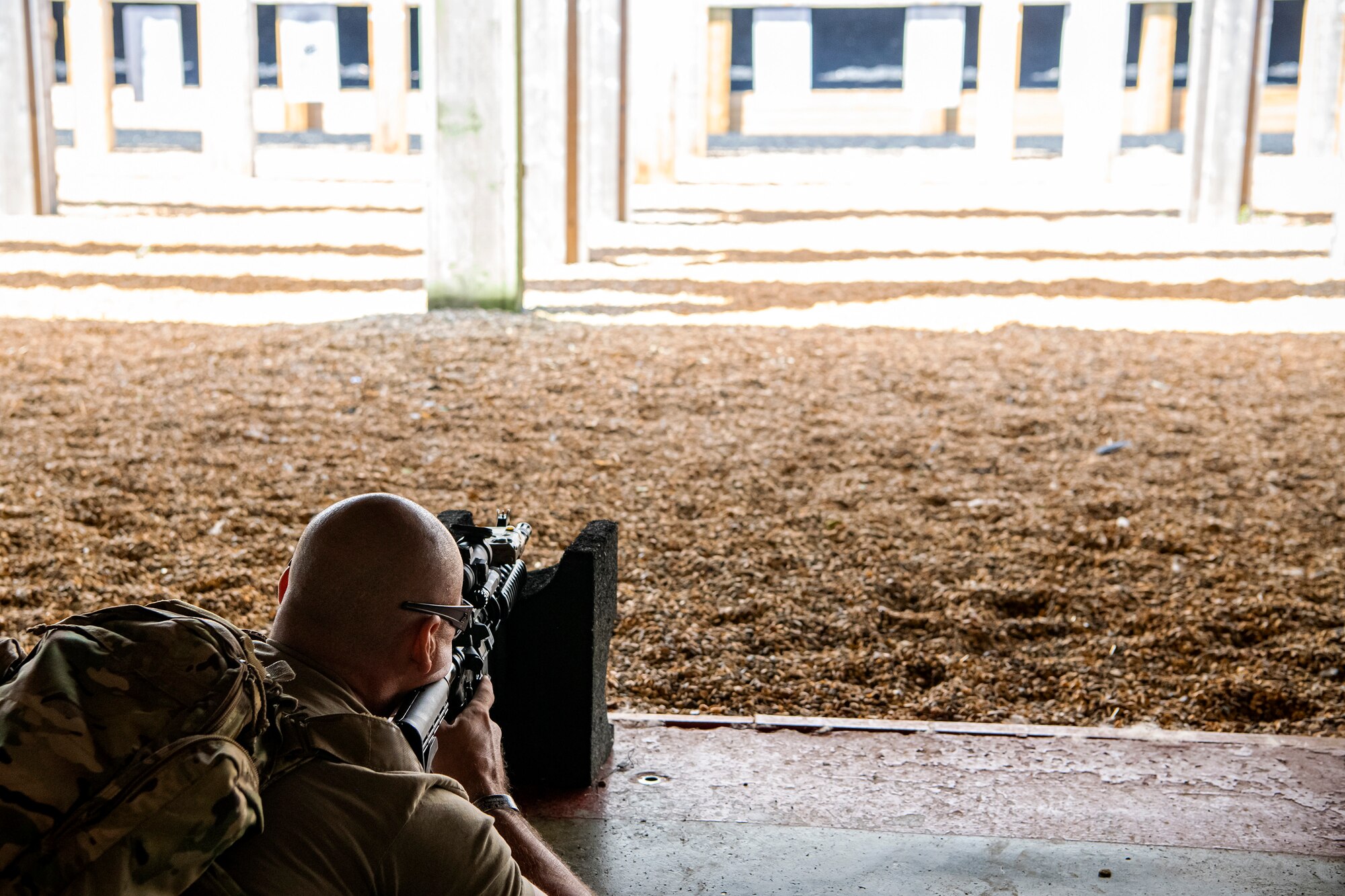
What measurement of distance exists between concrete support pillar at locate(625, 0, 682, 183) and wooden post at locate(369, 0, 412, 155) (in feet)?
21.6

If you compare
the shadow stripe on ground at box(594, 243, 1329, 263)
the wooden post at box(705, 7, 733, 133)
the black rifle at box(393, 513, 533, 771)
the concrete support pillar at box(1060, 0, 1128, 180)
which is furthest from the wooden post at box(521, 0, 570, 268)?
the wooden post at box(705, 7, 733, 133)

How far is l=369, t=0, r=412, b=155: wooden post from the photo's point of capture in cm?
2195

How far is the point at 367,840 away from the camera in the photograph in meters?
1.20

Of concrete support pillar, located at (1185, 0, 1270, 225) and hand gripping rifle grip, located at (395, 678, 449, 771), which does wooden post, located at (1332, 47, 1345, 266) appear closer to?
concrete support pillar, located at (1185, 0, 1270, 225)

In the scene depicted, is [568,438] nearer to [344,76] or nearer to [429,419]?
[429,419]

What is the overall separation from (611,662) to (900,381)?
3200mm

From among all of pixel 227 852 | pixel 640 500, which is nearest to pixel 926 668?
pixel 640 500

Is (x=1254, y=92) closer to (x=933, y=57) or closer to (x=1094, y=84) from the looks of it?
(x=1094, y=84)

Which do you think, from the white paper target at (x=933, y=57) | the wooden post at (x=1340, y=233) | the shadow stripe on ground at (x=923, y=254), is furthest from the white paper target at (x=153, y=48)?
the wooden post at (x=1340, y=233)

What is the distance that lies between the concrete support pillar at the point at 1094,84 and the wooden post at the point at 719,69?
8.65 meters

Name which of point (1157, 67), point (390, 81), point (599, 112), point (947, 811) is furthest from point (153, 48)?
point (947, 811)

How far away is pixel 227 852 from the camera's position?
1.18 meters

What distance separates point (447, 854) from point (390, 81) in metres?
22.6

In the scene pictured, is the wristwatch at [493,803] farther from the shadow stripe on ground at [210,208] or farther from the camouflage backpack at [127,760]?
the shadow stripe on ground at [210,208]
